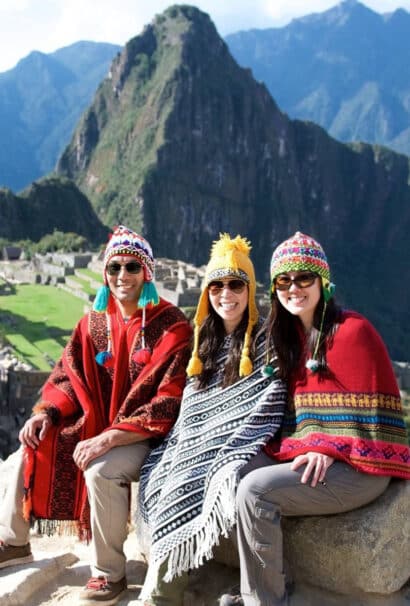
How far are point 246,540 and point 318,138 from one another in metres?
102

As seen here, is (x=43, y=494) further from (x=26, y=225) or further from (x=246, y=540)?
(x=26, y=225)

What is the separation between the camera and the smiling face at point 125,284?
134 inches

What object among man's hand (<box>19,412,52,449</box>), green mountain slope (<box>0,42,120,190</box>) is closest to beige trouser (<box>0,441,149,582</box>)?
man's hand (<box>19,412,52,449</box>)

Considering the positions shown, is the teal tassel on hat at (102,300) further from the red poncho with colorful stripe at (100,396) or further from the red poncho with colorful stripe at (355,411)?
the red poncho with colorful stripe at (355,411)

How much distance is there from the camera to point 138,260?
341 centimetres

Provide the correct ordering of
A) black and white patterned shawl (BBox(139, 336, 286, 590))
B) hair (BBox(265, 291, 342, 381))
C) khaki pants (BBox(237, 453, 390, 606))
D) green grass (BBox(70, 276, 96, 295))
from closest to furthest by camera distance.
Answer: khaki pants (BBox(237, 453, 390, 606))
black and white patterned shawl (BBox(139, 336, 286, 590))
hair (BBox(265, 291, 342, 381))
green grass (BBox(70, 276, 96, 295))

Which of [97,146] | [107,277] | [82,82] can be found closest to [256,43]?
[82,82]

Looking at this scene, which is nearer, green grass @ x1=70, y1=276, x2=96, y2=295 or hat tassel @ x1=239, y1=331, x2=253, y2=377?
Answer: hat tassel @ x1=239, y1=331, x2=253, y2=377

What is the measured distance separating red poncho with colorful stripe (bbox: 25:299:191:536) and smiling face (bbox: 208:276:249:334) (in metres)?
0.29

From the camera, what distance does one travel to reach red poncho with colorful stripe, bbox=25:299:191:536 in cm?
315

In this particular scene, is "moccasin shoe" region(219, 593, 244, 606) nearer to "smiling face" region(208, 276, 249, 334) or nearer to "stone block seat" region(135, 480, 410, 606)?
"stone block seat" region(135, 480, 410, 606)

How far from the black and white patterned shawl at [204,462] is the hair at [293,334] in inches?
3.4

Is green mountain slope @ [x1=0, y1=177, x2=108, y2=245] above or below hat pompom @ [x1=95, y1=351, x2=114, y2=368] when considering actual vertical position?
above

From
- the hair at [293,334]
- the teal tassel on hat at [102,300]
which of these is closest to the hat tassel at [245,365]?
the hair at [293,334]
